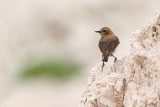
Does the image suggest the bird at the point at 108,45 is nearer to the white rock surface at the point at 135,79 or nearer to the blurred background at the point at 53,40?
the white rock surface at the point at 135,79

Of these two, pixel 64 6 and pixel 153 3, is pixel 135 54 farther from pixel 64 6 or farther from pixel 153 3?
pixel 64 6

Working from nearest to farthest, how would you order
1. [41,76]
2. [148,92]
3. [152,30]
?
[148,92], [152,30], [41,76]

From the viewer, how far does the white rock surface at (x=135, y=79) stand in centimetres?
599

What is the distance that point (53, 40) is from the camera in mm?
28062

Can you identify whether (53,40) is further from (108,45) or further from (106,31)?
(108,45)

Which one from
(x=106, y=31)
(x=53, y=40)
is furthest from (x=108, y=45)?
(x=53, y=40)

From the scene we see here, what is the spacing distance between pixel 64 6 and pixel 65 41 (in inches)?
102

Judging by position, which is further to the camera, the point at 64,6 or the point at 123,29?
the point at 64,6

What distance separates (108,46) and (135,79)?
10.6 ft

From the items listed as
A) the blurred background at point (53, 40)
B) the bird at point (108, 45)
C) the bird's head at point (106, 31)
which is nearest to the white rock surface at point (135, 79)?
the bird at point (108, 45)

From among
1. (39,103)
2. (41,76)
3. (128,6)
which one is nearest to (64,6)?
(128,6)

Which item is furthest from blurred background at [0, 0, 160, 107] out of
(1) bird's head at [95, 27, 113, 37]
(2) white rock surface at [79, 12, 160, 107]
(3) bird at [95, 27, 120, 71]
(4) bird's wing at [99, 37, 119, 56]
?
(2) white rock surface at [79, 12, 160, 107]

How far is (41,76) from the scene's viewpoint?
2378cm

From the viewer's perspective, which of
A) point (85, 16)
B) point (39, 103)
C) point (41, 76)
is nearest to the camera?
point (39, 103)
